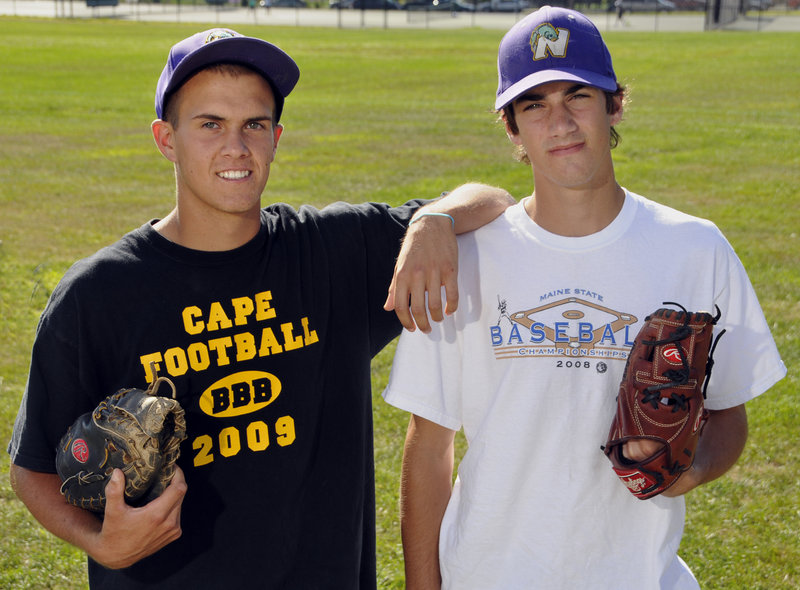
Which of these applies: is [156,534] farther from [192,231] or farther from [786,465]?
[786,465]

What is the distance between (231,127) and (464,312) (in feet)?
3.02

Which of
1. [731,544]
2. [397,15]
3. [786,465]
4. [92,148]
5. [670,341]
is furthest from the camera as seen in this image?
[397,15]

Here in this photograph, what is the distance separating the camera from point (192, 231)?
9.26ft

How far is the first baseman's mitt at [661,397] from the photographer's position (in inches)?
94.7

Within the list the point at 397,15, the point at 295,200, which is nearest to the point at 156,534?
the point at 295,200

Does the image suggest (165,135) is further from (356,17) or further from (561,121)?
(356,17)

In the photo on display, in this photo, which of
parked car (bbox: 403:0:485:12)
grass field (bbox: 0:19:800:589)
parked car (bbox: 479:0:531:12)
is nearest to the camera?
grass field (bbox: 0:19:800:589)

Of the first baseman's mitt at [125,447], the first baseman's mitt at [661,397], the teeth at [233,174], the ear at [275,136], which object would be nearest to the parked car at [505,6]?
the ear at [275,136]

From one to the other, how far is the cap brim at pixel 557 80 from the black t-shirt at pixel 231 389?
0.83 meters

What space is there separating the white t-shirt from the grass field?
0.56 ft

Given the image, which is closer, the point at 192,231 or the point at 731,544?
the point at 192,231

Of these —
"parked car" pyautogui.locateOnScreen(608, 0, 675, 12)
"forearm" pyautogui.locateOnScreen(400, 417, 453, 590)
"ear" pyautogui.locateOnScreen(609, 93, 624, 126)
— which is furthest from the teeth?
"parked car" pyautogui.locateOnScreen(608, 0, 675, 12)

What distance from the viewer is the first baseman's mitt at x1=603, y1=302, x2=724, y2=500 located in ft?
7.89

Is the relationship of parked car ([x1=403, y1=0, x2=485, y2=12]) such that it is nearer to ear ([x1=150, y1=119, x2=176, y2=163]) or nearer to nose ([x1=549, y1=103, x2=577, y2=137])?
ear ([x1=150, y1=119, x2=176, y2=163])
